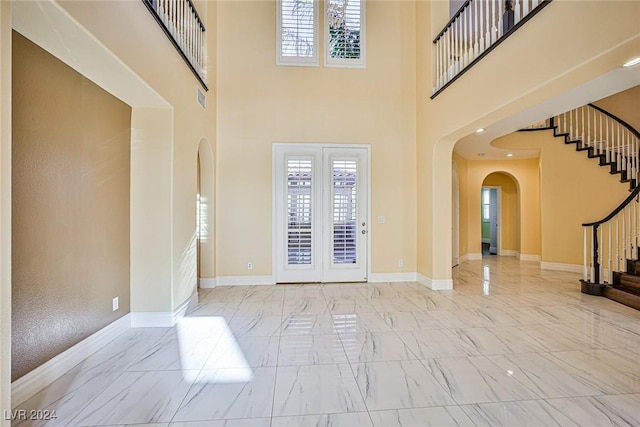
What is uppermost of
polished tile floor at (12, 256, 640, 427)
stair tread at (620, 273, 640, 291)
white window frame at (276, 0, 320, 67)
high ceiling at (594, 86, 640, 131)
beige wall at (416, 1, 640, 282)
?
white window frame at (276, 0, 320, 67)

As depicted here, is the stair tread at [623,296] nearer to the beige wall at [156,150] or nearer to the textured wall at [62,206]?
the beige wall at [156,150]

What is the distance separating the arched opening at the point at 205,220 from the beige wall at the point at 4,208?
331 centimetres

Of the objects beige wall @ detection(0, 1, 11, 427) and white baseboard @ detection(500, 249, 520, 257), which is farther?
white baseboard @ detection(500, 249, 520, 257)

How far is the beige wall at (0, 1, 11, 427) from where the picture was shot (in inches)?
56.4

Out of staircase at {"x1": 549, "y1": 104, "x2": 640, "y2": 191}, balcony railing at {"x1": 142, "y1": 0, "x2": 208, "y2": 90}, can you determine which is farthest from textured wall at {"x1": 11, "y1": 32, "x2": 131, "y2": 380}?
staircase at {"x1": 549, "y1": 104, "x2": 640, "y2": 191}

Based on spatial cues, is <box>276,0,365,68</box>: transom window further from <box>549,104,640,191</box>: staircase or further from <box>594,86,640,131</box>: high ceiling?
<box>594,86,640,131</box>: high ceiling

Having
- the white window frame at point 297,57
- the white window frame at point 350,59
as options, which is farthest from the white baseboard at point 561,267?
the white window frame at point 297,57

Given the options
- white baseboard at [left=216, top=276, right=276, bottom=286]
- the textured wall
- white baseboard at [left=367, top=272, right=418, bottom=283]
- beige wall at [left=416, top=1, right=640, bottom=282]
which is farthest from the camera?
white baseboard at [left=367, top=272, right=418, bottom=283]

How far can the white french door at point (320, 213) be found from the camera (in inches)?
205

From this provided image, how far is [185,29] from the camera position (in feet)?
12.6

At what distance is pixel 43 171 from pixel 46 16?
3.51ft

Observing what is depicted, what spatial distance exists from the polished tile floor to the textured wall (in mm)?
398

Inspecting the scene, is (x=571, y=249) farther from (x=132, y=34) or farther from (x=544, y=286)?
(x=132, y=34)

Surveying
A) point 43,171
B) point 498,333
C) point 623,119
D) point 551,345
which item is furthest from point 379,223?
point 623,119
